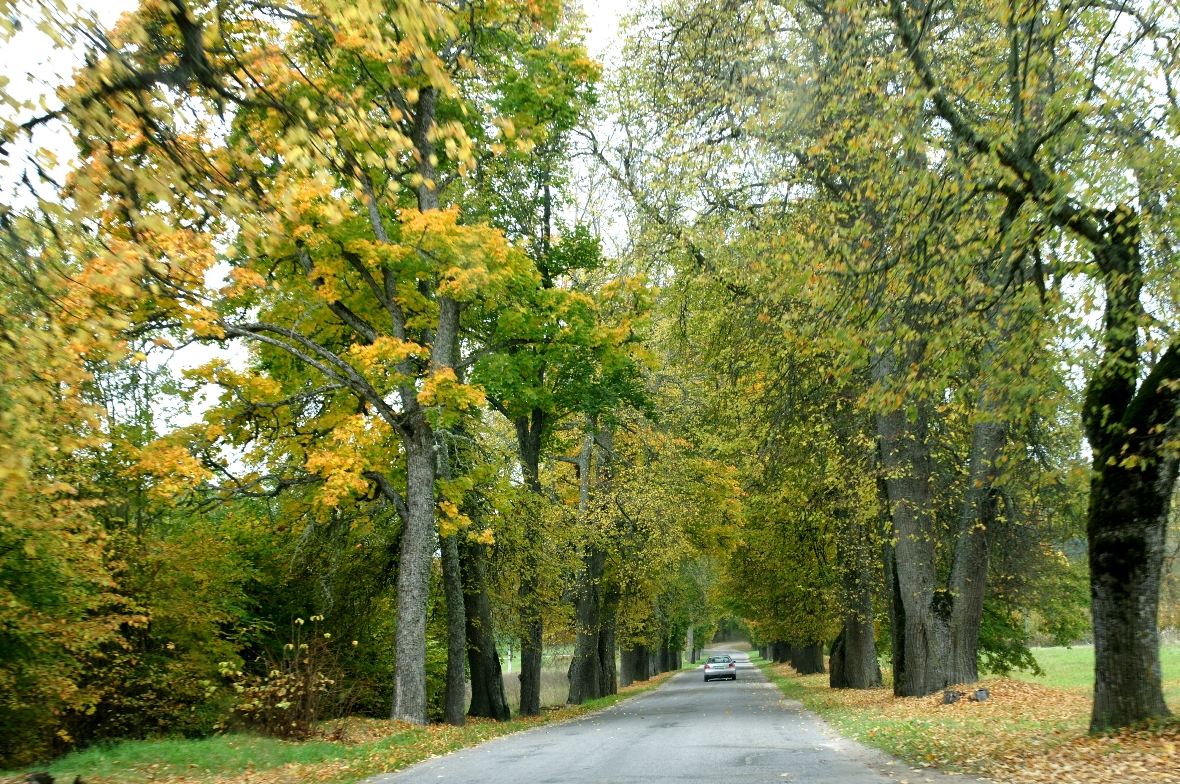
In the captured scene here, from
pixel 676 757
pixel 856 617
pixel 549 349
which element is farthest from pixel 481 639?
pixel 856 617

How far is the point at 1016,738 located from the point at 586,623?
16011 mm

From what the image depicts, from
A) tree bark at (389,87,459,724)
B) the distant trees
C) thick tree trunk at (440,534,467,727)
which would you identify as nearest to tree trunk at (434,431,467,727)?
thick tree trunk at (440,534,467,727)

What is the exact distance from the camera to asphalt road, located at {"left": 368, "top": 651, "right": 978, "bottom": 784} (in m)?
9.15

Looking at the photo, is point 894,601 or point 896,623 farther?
point 894,601

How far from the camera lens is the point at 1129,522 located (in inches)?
348

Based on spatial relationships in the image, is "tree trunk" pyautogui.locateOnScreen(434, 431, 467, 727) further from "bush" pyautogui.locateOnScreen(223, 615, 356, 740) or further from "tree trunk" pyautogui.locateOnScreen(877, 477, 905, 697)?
"tree trunk" pyautogui.locateOnScreen(877, 477, 905, 697)

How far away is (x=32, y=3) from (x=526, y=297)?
40.7 ft

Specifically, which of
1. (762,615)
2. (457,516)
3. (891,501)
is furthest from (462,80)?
(762,615)

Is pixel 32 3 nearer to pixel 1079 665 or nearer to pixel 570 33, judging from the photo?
pixel 570 33

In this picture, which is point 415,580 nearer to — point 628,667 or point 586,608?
point 586,608

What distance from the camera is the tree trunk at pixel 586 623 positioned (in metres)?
25.3

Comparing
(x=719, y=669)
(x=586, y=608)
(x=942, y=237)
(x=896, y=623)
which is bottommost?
(x=719, y=669)

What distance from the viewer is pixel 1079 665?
44.7 meters

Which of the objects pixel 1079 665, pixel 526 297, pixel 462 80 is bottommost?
pixel 1079 665
